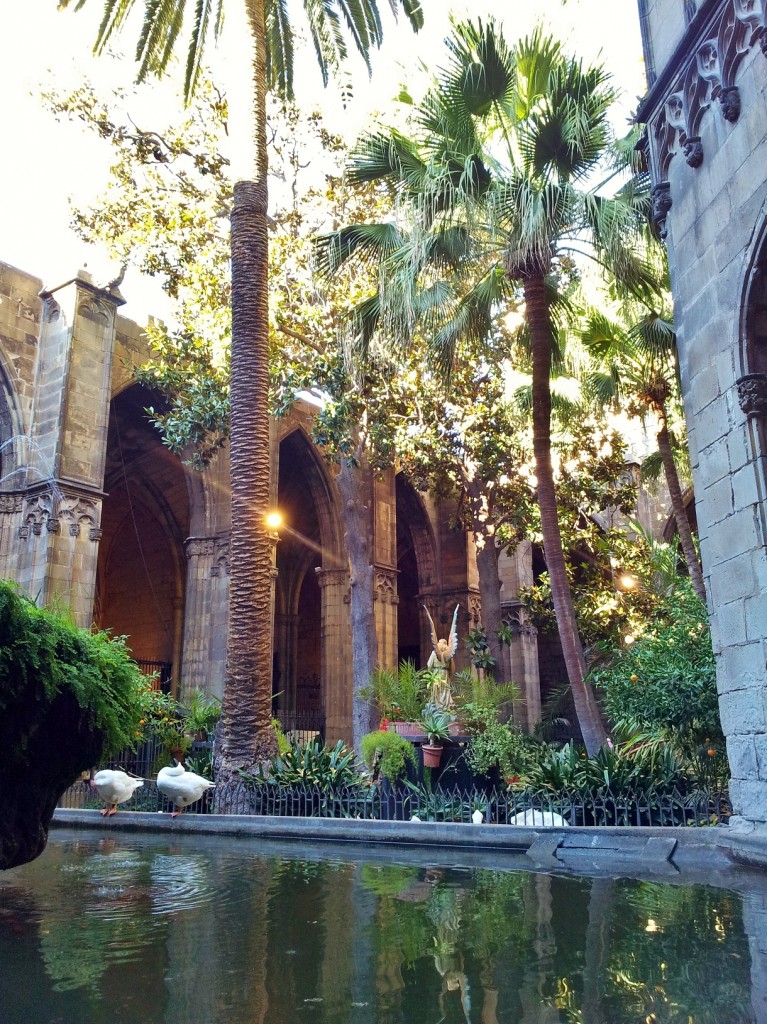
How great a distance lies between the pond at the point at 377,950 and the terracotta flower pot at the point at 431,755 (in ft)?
14.2

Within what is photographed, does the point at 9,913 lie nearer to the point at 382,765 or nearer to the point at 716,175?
the point at 382,765

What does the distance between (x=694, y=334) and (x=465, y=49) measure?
17.8 ft

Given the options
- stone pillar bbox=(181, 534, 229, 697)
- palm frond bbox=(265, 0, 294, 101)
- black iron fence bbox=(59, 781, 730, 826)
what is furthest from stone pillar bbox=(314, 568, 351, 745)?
palm frond bbox=(265, 0, 294, 101)

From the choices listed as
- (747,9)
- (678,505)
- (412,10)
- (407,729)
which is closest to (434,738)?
Answer: (407,729)

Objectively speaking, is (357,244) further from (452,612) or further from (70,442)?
(452,612)

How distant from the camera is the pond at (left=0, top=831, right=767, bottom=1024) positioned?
103 inches

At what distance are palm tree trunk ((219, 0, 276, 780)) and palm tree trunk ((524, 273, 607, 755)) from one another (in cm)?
345

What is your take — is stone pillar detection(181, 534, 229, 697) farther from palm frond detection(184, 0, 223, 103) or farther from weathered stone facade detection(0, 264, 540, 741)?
palm frond detection(184, 0, 223, 103)

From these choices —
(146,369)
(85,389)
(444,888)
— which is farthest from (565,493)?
(444,888)

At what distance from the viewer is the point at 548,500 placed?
11.8 metres

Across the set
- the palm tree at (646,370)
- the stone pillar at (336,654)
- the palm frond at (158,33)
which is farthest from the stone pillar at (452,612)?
the palm frond at (158,33)

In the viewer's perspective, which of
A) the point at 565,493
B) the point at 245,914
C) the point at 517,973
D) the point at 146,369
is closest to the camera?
the point at 517,973

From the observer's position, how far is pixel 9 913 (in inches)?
168

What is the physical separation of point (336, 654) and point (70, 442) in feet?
27.5
